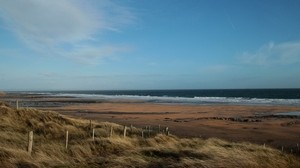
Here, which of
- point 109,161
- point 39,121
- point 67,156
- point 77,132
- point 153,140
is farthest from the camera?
point 39,121

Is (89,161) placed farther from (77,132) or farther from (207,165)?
(77,132)

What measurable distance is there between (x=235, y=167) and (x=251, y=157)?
1.31 meters

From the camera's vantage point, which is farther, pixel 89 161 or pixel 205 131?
pixel 205 131

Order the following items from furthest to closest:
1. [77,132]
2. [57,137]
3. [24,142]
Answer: [77,132] < [57,137] < [24,142]

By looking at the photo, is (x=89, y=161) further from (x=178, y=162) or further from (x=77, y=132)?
(x=77, y=132)

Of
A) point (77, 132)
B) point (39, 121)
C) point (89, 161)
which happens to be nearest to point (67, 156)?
point (89, 161)

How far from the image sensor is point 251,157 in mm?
11891

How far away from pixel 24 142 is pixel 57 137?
4104mm

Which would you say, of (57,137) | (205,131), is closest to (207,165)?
(57,137)

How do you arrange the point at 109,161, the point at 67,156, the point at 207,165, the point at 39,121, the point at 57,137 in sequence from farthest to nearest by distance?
the point at 39,121 → the point at 57,137 → the point at 67,156 → the point at 109,161 → the point at 207,165

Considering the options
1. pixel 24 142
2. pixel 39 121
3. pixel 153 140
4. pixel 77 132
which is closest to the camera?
pixel 24 142

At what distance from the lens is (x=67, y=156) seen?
13344 millimetres

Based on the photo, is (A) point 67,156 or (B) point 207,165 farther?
(A) point 67,156

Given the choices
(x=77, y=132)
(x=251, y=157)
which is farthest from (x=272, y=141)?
(x=251, y=157)
